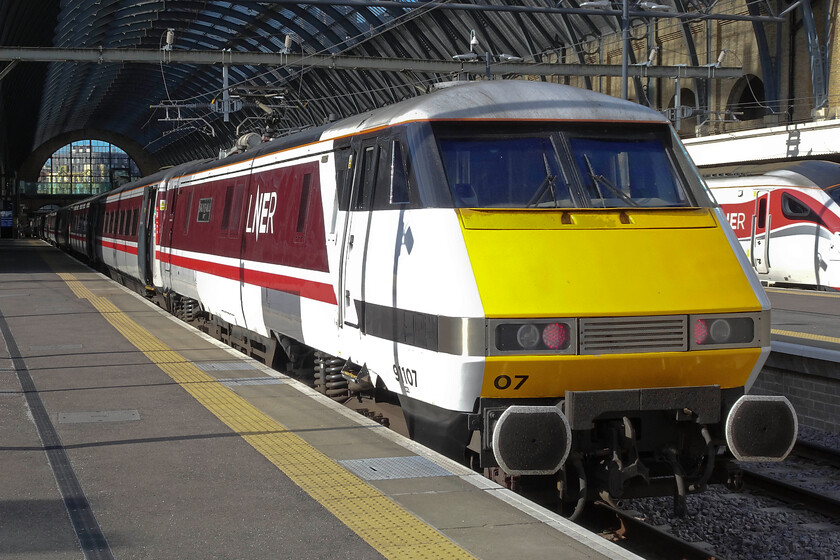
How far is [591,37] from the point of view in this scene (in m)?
40.7

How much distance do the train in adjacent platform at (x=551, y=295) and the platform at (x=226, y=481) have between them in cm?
50

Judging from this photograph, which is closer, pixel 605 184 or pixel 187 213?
pixel 605 184

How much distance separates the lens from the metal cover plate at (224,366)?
37.7ft

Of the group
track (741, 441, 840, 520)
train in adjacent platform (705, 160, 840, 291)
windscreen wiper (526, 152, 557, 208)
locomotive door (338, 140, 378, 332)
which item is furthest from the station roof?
windscreen wiper (526, 152, 557, 208)

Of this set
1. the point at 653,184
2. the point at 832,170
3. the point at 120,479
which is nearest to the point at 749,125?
the point at 832,170

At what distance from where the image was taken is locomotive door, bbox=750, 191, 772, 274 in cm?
2442

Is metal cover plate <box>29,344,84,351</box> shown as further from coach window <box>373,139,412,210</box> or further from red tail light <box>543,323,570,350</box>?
red tail light <box>543,323,570,350</box>

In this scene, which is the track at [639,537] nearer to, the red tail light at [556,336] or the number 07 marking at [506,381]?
the number 07 marking at [506,381]

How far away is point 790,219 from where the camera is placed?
931 inches

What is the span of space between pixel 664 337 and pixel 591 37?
3583 cm

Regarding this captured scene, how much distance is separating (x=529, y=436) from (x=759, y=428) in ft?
5.20

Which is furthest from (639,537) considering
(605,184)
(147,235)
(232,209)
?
(147,235)

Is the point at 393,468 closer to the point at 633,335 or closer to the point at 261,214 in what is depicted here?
the point at 633,335

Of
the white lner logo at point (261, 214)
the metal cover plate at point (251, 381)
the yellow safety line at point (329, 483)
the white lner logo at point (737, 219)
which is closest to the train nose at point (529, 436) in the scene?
the yellow safety line at point (329, 483)
